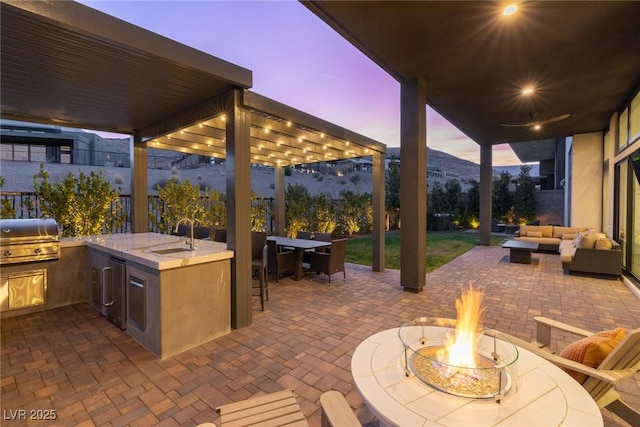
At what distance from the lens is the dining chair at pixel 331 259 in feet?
17.8

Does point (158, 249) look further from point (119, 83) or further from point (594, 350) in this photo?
point (594, 350)

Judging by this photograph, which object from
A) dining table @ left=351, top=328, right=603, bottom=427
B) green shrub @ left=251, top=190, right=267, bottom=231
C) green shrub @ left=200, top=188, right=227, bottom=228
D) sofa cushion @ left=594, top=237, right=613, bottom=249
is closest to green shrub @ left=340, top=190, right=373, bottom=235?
green shrub @ left=251, top=190, right=267, bottom=231

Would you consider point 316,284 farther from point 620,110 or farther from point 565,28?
point 620,110

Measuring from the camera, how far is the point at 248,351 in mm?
2990

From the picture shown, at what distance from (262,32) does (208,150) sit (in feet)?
13.1

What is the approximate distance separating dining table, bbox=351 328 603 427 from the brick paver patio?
2.92 feet

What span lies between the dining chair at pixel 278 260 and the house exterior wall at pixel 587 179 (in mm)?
9704

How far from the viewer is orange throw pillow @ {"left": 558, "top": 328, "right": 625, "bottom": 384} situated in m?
1.66

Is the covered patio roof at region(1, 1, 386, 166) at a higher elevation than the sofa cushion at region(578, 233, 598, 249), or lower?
higher

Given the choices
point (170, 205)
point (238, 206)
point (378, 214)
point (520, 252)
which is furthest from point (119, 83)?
point (520, 252)

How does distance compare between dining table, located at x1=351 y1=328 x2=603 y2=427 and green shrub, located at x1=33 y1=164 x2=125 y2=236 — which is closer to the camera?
dining table, located at x1=351 y1=328 x2=603 y2=427

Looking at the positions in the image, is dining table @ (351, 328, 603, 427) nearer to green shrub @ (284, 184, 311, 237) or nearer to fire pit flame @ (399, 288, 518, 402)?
fire pit flame @ (399, 288, 518, 402)

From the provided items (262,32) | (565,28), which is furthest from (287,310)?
(262,32)

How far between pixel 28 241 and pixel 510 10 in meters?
6.68
